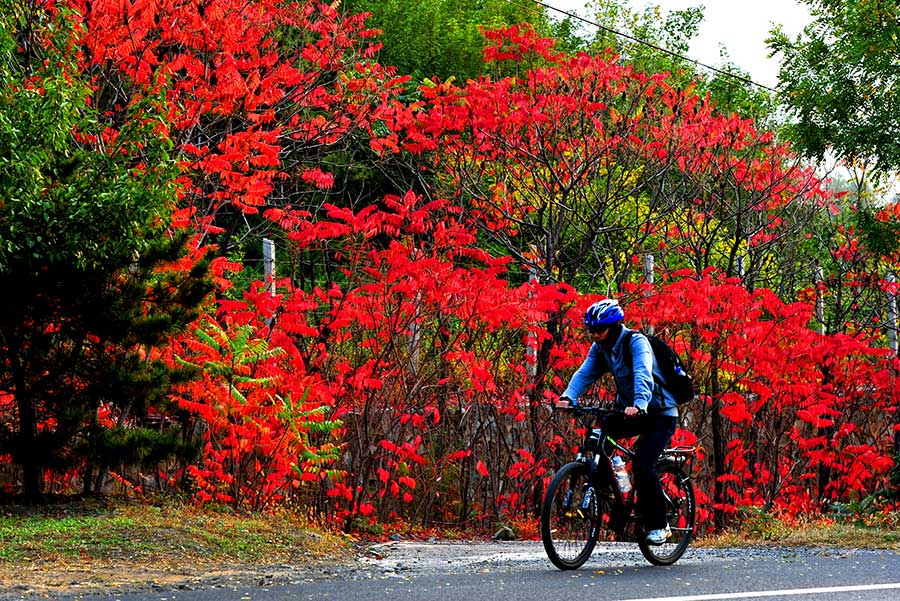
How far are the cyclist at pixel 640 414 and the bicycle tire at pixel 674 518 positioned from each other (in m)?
0.18

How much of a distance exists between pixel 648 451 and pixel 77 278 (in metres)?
5.05

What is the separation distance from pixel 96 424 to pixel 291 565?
2.79 meters

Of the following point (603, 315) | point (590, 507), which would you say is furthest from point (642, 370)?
point (590, 507)

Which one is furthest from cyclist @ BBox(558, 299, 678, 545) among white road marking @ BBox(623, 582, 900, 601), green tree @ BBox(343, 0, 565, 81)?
green tree @ BBox(343, 0, 565, 81)

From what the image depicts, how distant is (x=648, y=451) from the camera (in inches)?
346

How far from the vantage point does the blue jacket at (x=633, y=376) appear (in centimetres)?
841

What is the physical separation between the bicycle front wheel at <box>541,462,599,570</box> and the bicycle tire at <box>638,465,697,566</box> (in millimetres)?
489

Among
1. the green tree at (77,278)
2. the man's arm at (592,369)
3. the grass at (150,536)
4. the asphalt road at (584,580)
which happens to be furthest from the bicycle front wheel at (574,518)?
the green tree at (77,278)

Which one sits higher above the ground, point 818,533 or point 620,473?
point 620,473

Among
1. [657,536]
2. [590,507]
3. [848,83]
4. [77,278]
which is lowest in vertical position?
[657,536]

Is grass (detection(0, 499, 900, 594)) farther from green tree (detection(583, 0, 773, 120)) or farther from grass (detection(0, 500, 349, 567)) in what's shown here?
green tree (detection(583, 0, 773, 120))

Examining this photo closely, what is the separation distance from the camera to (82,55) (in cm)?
1267

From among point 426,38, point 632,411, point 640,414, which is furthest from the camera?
point 426,38

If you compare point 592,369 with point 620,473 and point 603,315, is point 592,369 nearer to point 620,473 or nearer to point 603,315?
point 603,315
